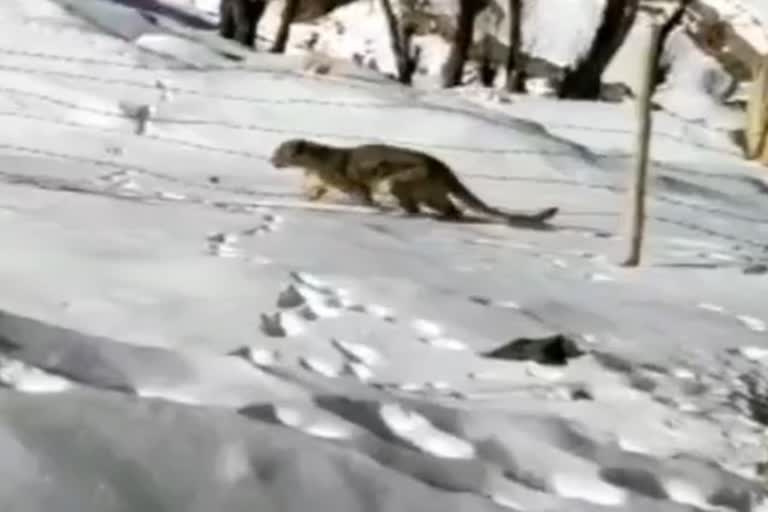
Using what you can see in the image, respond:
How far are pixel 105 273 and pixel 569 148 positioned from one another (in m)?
8.78

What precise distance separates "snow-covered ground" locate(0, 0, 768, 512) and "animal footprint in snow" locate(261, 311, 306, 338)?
0.02 m

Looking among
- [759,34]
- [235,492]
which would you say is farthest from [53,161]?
[759,34]

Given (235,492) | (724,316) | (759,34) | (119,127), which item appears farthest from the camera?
(759,34)

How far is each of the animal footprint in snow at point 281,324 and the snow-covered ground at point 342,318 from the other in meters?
0.02

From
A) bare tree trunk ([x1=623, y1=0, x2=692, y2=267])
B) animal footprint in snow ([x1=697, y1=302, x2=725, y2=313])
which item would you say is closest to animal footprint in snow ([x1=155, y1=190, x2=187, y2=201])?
bare tree trunk ([x1=623, y1=0, x2=692, y2=267])

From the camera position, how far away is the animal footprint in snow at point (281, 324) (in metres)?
7.23

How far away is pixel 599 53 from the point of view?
77.8 ft

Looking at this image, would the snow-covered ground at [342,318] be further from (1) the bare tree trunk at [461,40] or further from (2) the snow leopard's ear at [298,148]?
(1) the bare tree trunk at [461,40]

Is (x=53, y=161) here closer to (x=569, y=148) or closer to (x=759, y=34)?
(x=569, y=148)

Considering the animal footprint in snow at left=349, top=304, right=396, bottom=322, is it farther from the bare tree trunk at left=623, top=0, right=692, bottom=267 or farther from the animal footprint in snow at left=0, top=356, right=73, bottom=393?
the animal footprint in snow at left=0, top=356, right=73, bottom=393

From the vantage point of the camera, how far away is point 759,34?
84.3 ft

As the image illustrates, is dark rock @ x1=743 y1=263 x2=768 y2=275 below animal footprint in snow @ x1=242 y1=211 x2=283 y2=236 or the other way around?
the other way around

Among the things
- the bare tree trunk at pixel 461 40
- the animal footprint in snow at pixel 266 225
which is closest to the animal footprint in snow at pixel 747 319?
the animal footprint in snow at pixel 266 225

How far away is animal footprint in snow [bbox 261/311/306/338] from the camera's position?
7.23m
